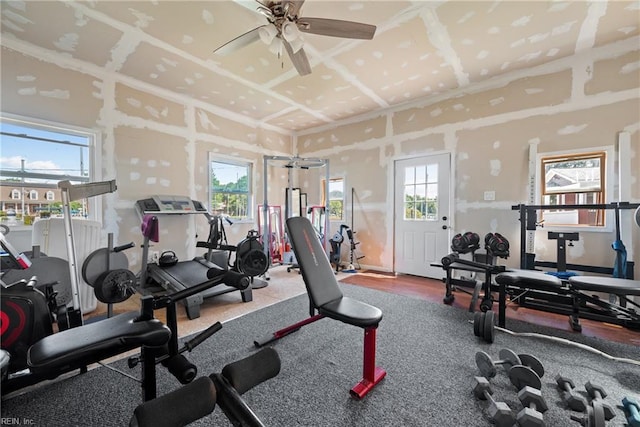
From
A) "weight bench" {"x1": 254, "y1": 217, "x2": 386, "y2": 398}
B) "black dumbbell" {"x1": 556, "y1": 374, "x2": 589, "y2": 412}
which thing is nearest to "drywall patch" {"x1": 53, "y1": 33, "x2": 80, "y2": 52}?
"weight bench" {"x1": 254, "y1": 217, "x2": 386, "y2": 398}

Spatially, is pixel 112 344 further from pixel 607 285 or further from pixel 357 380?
pixel 607 285

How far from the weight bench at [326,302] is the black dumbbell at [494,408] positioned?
0.57 m

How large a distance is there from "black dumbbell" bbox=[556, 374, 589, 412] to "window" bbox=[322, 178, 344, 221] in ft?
13.8

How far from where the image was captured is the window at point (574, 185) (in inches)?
124

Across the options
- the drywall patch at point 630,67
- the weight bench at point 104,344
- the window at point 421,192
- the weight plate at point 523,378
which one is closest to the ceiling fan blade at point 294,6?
the weight bench at point 104,344

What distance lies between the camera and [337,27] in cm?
213

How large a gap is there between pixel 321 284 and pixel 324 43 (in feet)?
8.50

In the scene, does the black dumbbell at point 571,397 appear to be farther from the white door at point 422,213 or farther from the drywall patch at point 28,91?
the drywall patch at point 28,91

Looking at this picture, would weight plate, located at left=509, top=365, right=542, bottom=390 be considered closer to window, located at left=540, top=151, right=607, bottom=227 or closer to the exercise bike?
the exercise bike

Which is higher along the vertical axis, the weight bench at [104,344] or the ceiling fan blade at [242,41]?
the ceiling fan blade at [242,41]

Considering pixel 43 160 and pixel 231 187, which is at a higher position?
pixel 43 160

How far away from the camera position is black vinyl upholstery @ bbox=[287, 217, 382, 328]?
5.50 feet

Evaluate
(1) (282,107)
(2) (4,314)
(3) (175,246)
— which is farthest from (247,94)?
(2) (4,314)

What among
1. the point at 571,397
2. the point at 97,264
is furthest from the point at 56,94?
the point at 571,397
